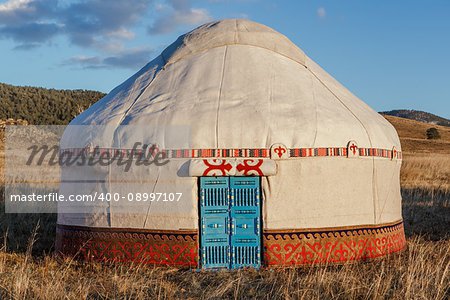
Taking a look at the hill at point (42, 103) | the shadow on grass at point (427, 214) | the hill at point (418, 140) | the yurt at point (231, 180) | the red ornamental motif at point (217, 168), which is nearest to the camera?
the red ornamental motif at point (217, 168)

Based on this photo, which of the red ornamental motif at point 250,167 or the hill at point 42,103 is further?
the hill at point 42,103

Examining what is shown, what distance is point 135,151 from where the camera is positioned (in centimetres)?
608

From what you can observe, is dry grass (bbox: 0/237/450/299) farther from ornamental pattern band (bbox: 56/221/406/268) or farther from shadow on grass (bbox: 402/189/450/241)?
shadow on grass (bbox: 402/189/450/241)

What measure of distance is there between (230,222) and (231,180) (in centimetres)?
43

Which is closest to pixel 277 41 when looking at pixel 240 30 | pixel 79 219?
pixel 240 30

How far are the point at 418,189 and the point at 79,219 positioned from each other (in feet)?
30.9

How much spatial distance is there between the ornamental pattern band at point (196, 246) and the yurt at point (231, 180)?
1 cm

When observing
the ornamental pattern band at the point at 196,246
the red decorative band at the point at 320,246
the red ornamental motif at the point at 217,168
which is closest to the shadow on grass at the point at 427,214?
the red decorative band at the point at 320,246

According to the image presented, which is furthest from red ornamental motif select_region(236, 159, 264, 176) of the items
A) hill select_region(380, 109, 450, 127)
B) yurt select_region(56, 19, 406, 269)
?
hill select_region(380, 109, 450, 127)

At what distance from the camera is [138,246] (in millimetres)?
6074

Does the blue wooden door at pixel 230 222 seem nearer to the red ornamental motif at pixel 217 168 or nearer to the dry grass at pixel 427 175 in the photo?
the red ornamental motif at pixel 217 168

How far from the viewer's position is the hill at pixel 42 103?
28.2 m

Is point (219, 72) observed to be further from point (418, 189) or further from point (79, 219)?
point (418, 189)

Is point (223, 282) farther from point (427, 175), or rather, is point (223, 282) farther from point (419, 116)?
point (419, 116)
